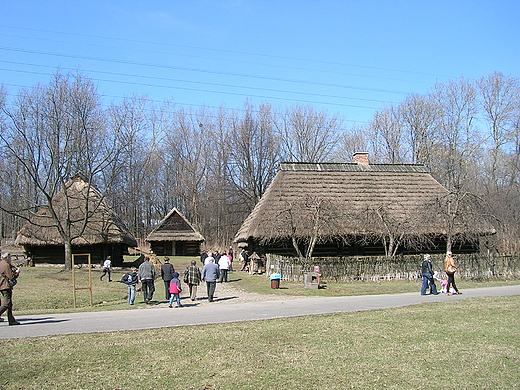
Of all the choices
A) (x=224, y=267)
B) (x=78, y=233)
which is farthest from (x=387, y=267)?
(x=78, y=233)

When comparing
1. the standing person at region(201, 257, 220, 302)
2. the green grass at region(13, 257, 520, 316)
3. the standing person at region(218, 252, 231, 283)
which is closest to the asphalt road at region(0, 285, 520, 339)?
the standing person at region(201, 257, 220, 302)

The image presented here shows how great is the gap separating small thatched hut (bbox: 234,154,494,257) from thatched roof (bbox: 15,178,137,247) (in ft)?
33.6

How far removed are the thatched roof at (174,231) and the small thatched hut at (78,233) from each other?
30.7ft

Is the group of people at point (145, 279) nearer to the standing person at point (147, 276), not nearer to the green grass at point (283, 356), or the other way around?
the standing person at point (147, 276)

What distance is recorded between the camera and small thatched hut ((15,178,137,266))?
3469 cm

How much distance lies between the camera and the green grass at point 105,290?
58.7 feet

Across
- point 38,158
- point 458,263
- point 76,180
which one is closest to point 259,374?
point 458,263

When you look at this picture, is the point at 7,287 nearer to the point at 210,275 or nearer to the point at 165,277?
the point at 165,277

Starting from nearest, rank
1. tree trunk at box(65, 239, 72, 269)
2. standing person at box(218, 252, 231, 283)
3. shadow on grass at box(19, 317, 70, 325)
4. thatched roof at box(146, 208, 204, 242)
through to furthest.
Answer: shadow on grass at box(19, 317, 70, 325), standing person at box(218, 252, 231, 283), tree trunk at box(65, 239, 72, 269), thatched roof at box(146, 208, 204, 242)

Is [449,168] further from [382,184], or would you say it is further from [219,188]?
[219,188]

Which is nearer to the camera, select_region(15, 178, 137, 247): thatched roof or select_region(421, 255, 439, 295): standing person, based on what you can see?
select_region(421, 255, 439, 295): standing person

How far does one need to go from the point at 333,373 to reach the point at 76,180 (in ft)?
118

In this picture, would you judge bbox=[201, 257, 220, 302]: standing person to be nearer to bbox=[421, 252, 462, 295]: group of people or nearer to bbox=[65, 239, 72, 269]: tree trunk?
bbox=[421, 252, 462, 295]: group of people

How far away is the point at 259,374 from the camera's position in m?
7.52
